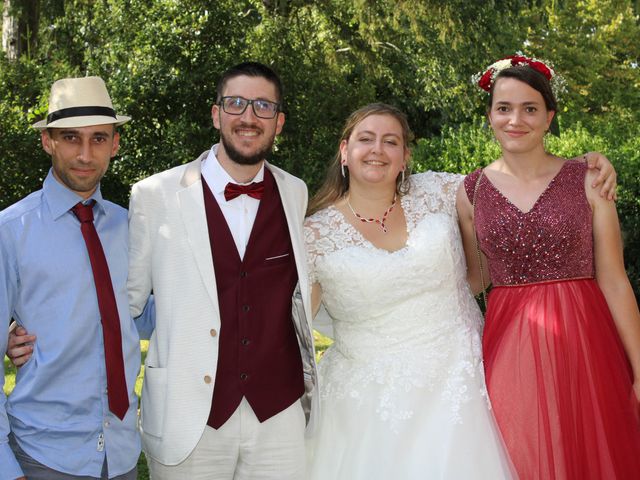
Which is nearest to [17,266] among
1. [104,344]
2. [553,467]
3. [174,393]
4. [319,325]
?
[104,344]

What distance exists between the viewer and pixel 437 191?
421 cm

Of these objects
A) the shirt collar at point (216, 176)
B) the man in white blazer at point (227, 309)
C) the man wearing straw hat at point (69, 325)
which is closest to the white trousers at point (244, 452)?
the man in white blazer at point (227, 309)

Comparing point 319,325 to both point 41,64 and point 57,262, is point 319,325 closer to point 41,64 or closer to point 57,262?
point 57,262

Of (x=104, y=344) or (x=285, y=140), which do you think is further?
(x=285, y=140)

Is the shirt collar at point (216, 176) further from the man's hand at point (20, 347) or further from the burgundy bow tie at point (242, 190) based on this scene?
the man's hand at point (20, 347)

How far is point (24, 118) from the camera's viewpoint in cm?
873

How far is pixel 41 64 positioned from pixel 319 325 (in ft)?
23.5

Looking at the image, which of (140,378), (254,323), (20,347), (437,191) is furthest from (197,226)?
(140,378)

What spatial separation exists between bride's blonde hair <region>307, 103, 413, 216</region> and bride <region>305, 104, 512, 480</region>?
0.4 inches

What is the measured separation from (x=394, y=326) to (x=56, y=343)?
1.67m

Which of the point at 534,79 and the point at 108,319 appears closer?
the point at 108,319

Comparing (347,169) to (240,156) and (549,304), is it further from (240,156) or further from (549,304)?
(549,304)

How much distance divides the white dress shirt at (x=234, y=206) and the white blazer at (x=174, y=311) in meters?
0.15

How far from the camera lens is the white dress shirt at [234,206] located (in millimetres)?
3512
